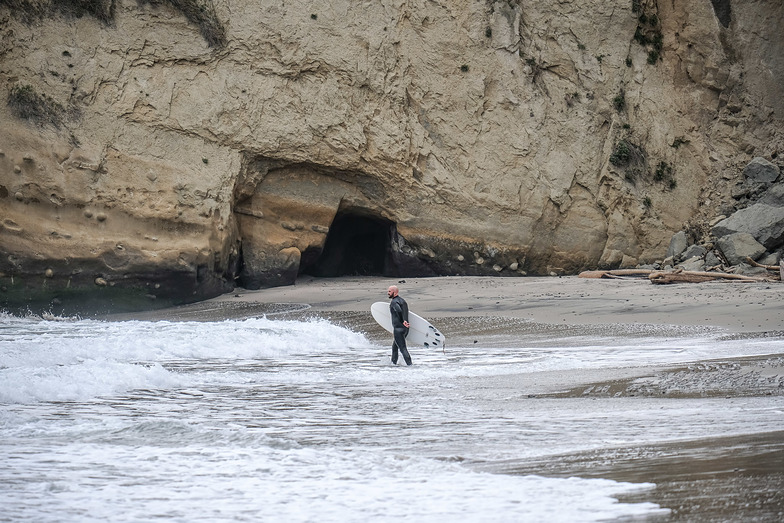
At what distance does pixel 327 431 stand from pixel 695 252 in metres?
14.1

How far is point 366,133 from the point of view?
59.5 ft

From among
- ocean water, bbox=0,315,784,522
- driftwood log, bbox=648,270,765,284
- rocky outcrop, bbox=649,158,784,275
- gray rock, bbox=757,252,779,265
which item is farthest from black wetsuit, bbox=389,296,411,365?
gray rock, bbox=757,252,779,265

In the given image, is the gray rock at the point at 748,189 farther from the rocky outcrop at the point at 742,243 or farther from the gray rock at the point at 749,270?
the gray rock at the point at 749,270

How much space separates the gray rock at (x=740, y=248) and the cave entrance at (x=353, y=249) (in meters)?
7.87

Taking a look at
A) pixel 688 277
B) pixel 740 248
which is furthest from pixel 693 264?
pixel 688 277

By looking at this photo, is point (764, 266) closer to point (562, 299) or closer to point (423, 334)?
point (562, 299)

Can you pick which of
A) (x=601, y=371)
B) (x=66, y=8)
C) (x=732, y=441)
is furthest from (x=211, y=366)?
(x=66, y=8)

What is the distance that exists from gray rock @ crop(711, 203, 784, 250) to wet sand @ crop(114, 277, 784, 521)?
3.42m

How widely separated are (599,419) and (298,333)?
6.39 m

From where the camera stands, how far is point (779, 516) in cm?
289

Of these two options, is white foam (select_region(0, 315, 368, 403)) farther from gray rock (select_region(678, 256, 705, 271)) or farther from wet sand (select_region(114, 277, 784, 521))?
gray rock (select_region(678, 256, 705, 271))

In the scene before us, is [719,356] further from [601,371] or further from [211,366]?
[211,366]

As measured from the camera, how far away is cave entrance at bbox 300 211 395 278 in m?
21.0

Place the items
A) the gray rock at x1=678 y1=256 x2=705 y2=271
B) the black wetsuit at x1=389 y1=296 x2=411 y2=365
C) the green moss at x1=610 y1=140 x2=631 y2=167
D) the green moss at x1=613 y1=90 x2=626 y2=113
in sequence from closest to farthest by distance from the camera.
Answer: the black wetsuit at x1=389 y1=296 x2=411 y2=365 → the gray rock at x1=678 y1=256 x2=705 y2=271 → the green moss at x1=610 y1=140 x2=631 y2=167 → the green moss at x1=613 y1=90 x2=626 y2=113
